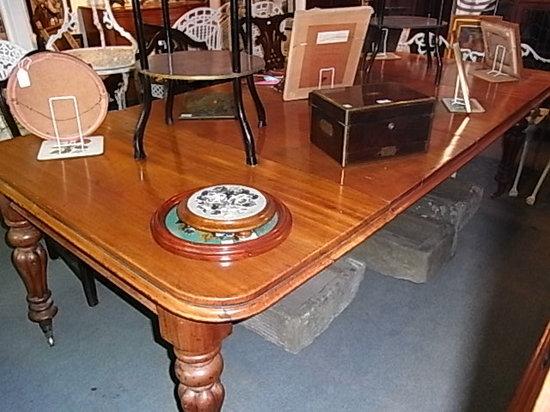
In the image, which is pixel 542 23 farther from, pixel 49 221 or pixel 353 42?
pixel 49 221

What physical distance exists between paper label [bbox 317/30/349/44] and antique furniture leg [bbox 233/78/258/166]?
0.44 meters

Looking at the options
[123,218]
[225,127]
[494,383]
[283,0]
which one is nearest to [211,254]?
[123,218]

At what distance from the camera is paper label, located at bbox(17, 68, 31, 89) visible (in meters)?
1.16

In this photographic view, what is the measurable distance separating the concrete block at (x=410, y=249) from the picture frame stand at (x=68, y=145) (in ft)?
3.31

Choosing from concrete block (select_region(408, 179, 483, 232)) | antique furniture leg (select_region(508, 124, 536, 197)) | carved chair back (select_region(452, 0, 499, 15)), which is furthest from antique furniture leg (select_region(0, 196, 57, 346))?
carved chair back (select_region(452, 0, 499, 15))

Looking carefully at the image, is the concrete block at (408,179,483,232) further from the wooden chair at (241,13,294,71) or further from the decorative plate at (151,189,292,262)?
the decorative plate at (151,189,292,262)

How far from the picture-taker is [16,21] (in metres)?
2.77

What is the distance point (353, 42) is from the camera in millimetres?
1494

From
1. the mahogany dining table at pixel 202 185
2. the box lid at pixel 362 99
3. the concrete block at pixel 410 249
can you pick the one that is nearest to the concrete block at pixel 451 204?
the concrete block at pixel 410 249

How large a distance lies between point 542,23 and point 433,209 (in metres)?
1.80

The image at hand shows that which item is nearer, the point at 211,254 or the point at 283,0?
the point at 211,254

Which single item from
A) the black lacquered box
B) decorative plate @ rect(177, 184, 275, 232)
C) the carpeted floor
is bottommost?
the carpeted floor

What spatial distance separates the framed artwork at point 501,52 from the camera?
1.77 meters

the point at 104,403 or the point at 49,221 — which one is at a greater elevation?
the point at 49,221
